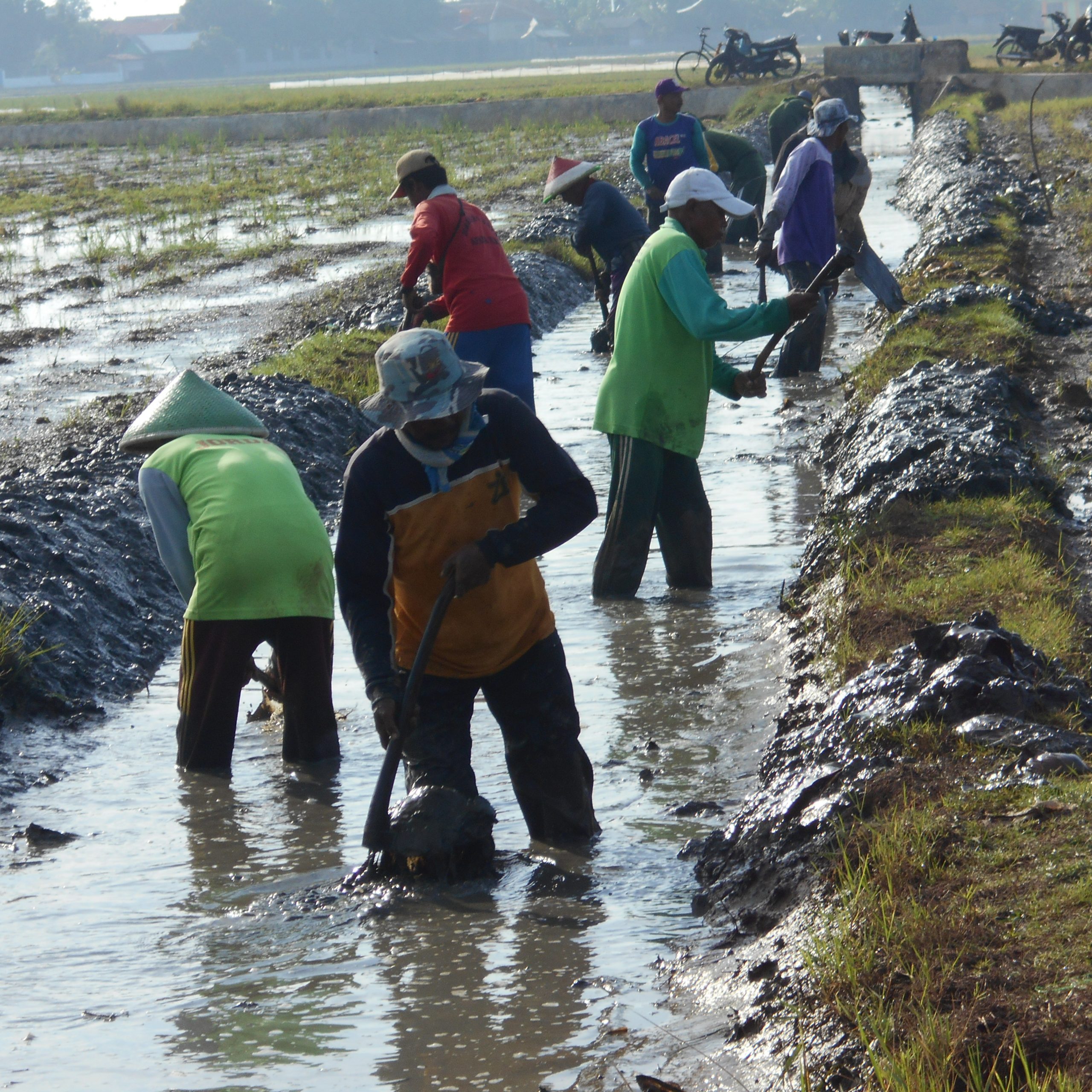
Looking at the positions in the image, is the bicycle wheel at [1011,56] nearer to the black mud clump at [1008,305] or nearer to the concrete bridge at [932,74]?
the concrete bridge at [932,74]

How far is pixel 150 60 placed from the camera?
113 metres

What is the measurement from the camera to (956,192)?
17.8m

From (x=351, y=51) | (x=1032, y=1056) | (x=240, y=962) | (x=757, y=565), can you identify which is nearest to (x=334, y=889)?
(x=240, y=962)

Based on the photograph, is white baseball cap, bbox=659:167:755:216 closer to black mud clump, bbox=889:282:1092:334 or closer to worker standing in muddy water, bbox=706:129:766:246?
black mud clump, bbox=889:282:1092:334

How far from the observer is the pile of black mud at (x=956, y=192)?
14328 millimetres

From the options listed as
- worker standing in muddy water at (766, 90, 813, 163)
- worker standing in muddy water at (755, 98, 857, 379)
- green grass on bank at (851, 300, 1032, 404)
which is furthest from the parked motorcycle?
worker standing in muddy water at (755, 98, 857, 379)

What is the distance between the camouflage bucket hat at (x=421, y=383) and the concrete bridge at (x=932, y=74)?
111 feet

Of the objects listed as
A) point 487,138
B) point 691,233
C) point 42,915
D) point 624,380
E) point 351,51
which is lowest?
point 42,915

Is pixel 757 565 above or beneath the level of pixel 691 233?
beneath

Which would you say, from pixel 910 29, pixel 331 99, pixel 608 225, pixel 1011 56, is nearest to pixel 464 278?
pixel 608 225

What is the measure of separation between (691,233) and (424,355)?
2.53m

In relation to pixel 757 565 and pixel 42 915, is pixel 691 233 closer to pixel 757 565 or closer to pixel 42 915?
pixel 757 565

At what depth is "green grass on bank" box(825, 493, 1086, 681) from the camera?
186 inches

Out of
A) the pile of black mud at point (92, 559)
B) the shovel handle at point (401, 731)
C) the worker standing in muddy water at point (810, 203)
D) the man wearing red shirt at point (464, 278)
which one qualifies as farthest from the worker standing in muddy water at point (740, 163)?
the shovel handle at point (401, 731)
